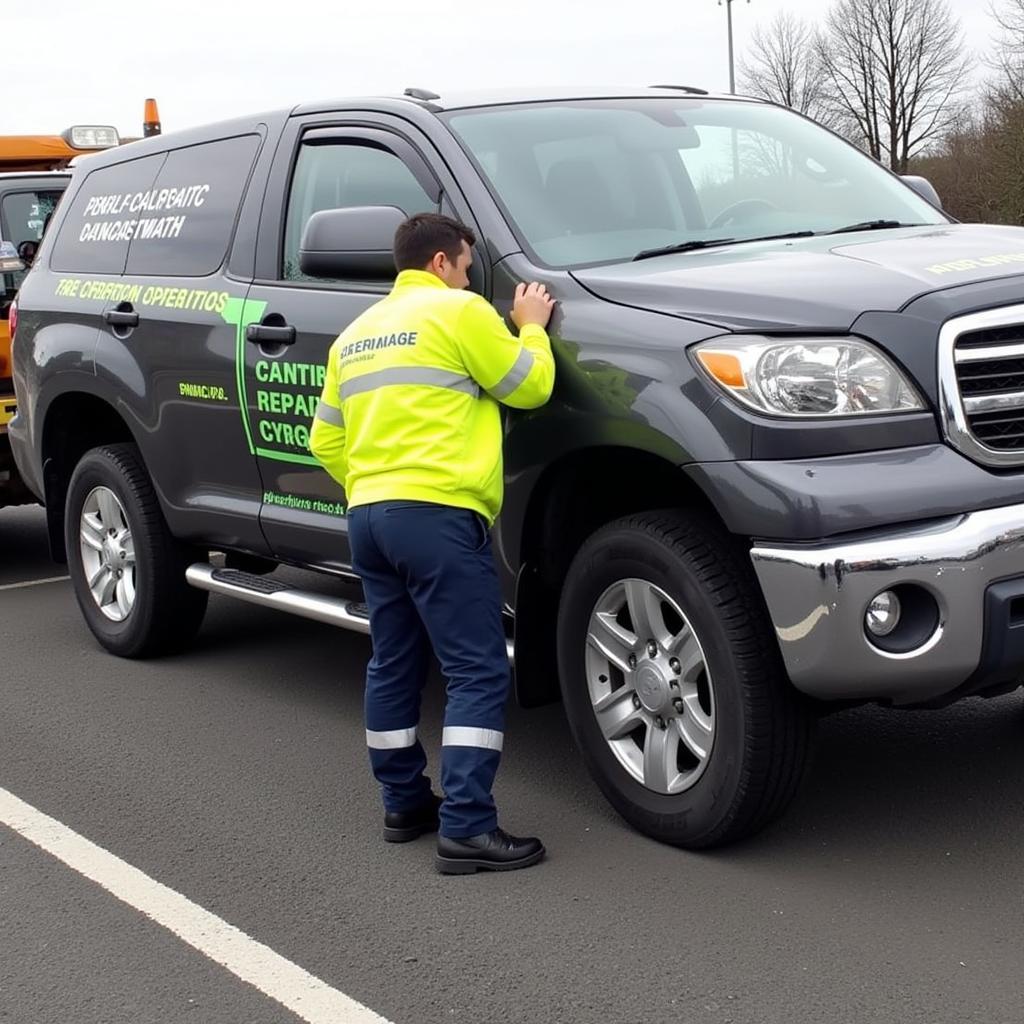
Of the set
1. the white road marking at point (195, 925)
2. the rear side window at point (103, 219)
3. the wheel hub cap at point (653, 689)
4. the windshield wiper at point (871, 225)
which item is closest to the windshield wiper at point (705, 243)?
the windshield wiper at point (871, 225)

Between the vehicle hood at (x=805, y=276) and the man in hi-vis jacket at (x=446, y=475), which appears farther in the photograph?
the man in hi-vis jacket at (x=446, y=475)

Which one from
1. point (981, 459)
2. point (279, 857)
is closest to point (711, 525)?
point (981, 459)

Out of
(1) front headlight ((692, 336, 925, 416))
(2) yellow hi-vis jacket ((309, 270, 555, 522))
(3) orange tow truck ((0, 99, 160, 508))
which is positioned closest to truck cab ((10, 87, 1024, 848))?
(1) front headlight ((692, 336, 925, 416))

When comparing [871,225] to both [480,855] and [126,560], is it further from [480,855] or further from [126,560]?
[126,560]

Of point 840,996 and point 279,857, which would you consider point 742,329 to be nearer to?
point 840,996

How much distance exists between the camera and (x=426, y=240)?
167 inches

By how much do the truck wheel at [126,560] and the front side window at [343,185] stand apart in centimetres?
135

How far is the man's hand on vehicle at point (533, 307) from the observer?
425 centimetres

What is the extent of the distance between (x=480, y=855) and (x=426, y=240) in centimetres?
157

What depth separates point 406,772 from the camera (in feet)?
14.5

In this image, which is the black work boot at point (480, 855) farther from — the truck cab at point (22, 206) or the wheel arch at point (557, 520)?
the truck cab at point (22, 206)

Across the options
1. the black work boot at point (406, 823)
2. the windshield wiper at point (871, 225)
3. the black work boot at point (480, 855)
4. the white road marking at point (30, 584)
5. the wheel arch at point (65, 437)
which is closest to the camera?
the black work boot at point (480, 855)

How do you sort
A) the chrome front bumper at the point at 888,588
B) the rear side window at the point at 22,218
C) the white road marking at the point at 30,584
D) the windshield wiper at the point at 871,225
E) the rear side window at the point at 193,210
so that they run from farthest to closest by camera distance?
the rear side window at the point at 22,218 < the white road marking at the point at 30,584 < the rear side window at the point at 193,210 < the windshield wiper at the point at 871,225 < the chrome front bumper at the point at 888,588

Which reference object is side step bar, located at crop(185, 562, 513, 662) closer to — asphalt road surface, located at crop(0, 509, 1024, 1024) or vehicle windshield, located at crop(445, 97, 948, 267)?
asphalt road surface, located at crop(0, 509, 1024, 1024)
